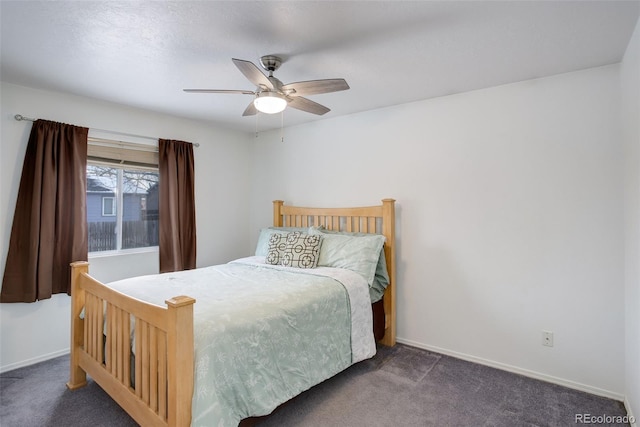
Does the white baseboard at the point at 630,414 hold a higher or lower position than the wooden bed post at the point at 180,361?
lower

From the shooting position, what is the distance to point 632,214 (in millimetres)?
2010

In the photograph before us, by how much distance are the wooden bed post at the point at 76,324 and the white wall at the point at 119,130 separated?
765 millimetres

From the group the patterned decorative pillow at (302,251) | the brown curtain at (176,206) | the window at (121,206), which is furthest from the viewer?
the brown curtain at (176,206)

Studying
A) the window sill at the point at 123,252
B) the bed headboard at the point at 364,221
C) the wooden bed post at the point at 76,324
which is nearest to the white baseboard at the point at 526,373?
the bed headboard at the point at 364,221

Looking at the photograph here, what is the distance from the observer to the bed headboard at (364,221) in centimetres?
315

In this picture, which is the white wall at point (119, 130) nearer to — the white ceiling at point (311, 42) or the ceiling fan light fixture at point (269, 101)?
the white ceiling at point (311, 42)

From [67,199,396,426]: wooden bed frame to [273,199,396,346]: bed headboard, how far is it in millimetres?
2066

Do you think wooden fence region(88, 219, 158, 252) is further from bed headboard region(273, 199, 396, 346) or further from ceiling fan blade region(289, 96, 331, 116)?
ceiling fan blade region(289, 96, 331, 116)

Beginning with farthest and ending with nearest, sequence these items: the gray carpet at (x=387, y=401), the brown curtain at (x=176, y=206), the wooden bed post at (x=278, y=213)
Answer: the wooden bed post at (x=278, y=213) < the brown curtain at (x=176, y=206) < the gray carpet at (x=387, y=401)

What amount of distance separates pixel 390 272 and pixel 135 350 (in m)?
2.14

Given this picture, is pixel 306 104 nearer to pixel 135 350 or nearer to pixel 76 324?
pixel 135 350

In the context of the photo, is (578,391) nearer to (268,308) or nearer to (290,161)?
(268,308)

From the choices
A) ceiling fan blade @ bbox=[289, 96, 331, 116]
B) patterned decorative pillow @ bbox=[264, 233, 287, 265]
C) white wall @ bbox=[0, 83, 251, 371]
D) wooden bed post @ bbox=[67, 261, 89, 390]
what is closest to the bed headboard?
patterned decorative pillow @ bbox=[264, 233, 287, 265]

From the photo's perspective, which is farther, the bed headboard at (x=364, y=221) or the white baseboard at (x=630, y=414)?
the bed headboard at (x=364, y=221)
